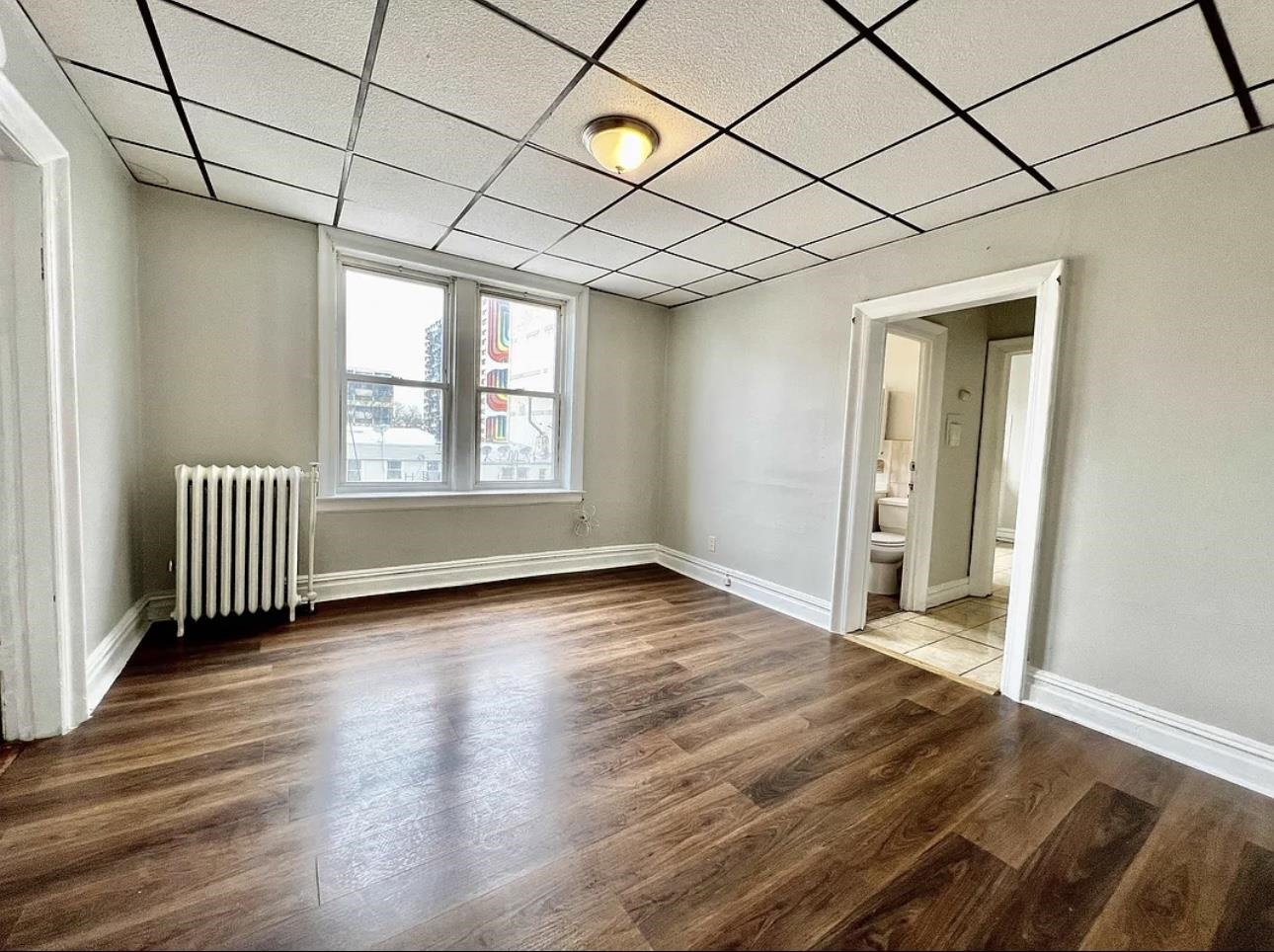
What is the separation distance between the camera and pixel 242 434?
320 centimetres

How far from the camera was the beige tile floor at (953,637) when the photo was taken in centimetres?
291

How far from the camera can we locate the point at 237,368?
3162mm

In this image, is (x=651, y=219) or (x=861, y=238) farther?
(x=861, y=238)

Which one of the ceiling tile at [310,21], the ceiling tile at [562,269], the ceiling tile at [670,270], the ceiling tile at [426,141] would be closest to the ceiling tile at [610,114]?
the ceiling tile at [426,141]

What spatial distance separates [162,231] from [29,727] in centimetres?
253

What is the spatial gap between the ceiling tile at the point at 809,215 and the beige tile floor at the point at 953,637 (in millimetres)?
2468

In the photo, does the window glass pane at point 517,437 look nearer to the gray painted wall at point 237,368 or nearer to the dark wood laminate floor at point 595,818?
the gray painted wall at point 237,368

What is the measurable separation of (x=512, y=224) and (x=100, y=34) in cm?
174

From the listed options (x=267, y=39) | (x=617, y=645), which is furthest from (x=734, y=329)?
(x=267, y=39)

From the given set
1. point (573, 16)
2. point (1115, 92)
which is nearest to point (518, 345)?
point (573, 16)

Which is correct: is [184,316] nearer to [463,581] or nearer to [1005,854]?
[463,581]

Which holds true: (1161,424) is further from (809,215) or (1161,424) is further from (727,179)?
(727,179)

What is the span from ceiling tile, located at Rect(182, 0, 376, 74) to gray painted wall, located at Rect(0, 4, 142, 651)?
0.65 m

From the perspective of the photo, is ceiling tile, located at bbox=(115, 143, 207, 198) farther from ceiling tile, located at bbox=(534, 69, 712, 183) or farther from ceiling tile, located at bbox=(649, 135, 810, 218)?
ceiling tile, located at bbox=(649, 135, 810, 218)
